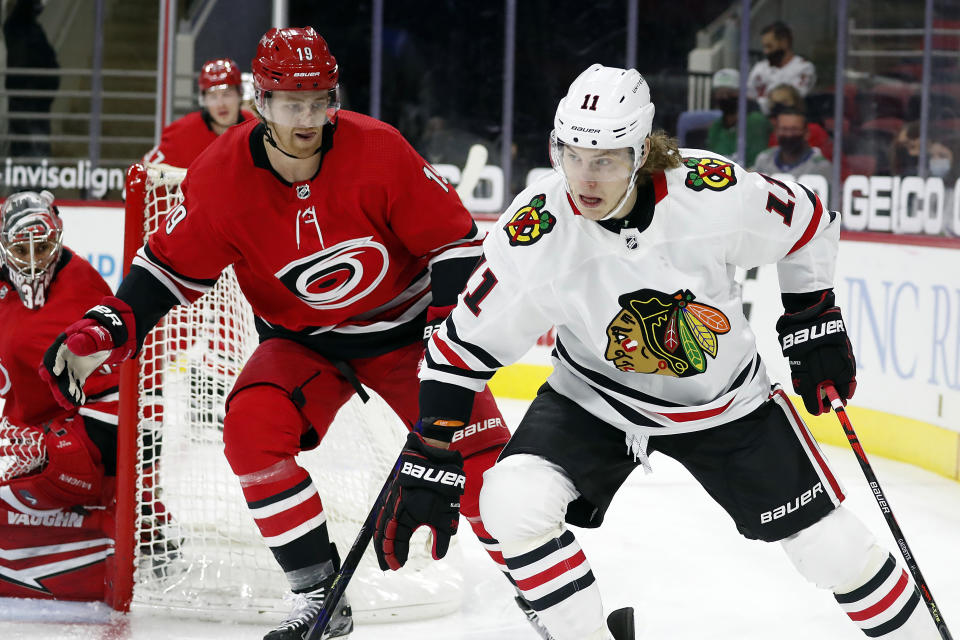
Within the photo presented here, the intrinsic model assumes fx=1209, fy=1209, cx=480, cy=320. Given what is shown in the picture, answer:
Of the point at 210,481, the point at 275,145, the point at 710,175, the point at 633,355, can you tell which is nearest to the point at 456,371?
the point at 633,355

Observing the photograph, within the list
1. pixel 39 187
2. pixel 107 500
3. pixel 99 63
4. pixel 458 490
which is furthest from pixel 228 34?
pixel 458 490

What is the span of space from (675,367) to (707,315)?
0.10 meters

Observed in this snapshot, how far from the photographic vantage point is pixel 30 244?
9.02 ft

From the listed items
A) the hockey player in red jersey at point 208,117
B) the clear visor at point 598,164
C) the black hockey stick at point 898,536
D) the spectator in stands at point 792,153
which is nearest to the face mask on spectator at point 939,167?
the spectator in stands at point 792,153

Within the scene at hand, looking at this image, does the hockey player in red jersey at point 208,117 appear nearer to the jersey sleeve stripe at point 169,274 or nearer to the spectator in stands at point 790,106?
the jersey sleeve stripe at point 169,274

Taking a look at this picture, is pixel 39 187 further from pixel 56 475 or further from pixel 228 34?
pixel 56 475

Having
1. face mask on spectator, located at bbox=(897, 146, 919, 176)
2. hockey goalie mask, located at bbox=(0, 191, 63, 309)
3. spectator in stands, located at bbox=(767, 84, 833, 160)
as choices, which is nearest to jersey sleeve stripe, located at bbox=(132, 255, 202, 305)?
hockey goalie mask, located at bbox=(0, 191, 63, 309)

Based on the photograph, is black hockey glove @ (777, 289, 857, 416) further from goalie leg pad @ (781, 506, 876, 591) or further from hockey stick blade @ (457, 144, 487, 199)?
A: hockey stick blade @ (457, 144, 487, 199)

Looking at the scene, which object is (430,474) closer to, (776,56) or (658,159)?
(658,159)

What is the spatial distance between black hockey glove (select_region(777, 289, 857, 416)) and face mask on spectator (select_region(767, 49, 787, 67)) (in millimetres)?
3972

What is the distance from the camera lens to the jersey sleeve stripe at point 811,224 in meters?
1.96

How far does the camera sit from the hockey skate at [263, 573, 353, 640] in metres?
2.19

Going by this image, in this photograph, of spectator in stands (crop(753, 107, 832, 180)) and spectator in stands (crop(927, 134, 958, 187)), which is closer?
spectator in stands (crop(927, 134, 958, 187))

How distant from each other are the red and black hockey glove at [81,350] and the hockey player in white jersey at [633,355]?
648 millimetres
